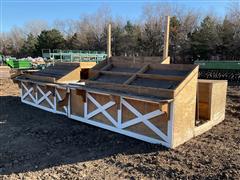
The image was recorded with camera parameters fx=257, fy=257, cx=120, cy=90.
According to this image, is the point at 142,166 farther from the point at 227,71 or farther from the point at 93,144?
the point at 227,71

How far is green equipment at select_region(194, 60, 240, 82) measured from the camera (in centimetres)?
1712

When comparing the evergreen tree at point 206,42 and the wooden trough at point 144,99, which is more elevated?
the evergreen tree at point 206,42

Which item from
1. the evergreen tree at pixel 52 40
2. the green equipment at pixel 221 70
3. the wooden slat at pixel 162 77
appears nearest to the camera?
the wooden slat at pixel 162 77

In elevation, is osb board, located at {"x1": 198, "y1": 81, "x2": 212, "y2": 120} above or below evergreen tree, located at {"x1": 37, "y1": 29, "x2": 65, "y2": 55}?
below

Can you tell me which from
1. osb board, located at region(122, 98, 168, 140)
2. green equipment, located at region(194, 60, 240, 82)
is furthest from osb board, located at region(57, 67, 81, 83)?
green equipment, located at region(194, 60, 240, 82)

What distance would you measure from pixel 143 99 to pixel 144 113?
0.55 meters

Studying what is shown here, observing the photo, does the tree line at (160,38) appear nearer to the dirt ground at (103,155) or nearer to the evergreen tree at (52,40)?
the evergreen tree at (52,40)

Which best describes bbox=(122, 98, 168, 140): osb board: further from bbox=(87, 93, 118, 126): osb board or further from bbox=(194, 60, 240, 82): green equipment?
bbox=(194, 60, 240, 82): green equipment

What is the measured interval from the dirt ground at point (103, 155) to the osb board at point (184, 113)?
0.20 metres

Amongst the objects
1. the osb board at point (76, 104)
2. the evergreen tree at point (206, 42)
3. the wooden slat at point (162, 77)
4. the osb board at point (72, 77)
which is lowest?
the osb board at point (76, 104)

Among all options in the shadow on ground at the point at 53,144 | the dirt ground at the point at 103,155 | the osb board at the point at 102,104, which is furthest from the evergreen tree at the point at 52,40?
the osb board at the point at 102,104

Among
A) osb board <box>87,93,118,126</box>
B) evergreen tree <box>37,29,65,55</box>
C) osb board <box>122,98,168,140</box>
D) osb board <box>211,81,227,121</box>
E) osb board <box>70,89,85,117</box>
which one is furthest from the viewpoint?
evergreen tree <box>37,29,65,55</box>

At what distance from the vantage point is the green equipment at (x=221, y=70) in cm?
1712

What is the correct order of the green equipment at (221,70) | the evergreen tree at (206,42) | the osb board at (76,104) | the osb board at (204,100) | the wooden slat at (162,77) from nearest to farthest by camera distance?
the wooden slat at (162,77) < the osb board at (204,100) < the osb board at (76,104) < the green equipment at (221,70) < the evergreen tree at (206,42)
